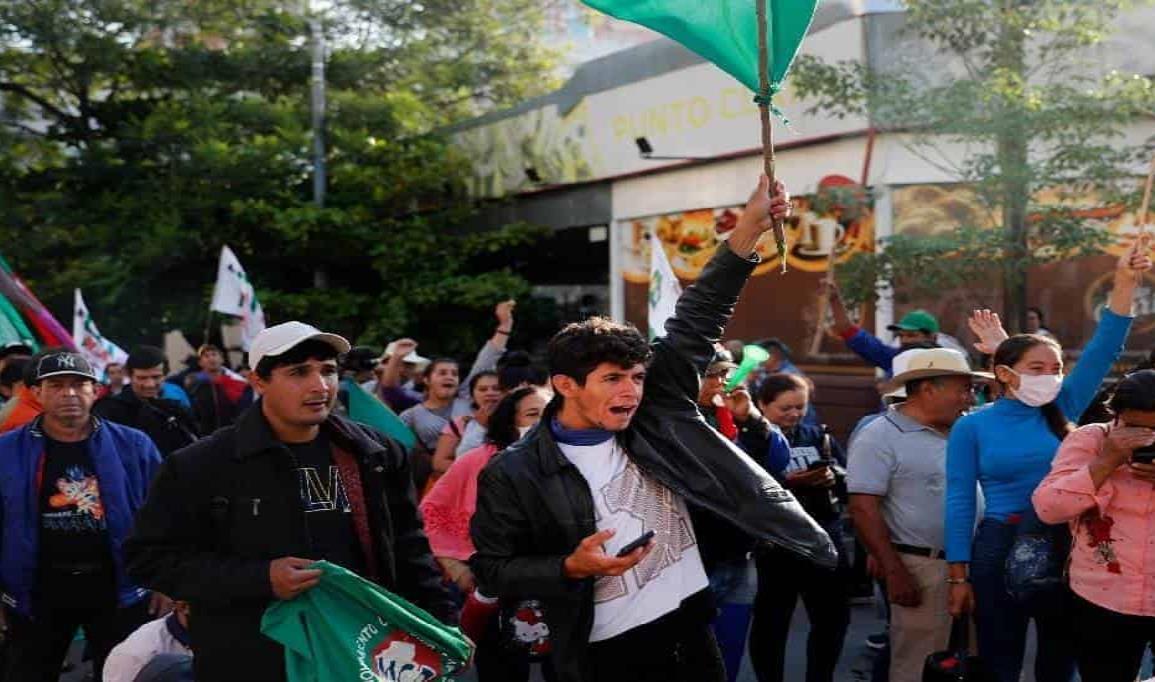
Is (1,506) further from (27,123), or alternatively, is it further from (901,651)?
(27,123)

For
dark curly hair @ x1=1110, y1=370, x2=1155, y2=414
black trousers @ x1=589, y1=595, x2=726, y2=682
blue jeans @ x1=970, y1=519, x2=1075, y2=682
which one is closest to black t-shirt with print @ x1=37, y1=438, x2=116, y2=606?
black trousers @ x1=589, y1=595, x2=726, y2=682

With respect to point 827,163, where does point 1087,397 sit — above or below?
below

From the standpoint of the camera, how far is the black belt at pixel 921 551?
19.7 ft

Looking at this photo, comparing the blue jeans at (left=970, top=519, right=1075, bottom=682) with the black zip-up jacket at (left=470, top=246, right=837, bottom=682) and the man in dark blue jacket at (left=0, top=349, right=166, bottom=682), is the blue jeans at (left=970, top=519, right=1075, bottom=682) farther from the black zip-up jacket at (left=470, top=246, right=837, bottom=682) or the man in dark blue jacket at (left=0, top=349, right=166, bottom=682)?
the man in dark blue jacket at (left=0, top=349, right=166, bottom=682)

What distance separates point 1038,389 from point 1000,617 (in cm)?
89

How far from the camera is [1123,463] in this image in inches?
194

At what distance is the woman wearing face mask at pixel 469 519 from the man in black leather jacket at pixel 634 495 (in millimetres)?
2082

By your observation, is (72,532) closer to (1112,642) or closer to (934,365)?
(934,365)

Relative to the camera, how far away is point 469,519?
606cm

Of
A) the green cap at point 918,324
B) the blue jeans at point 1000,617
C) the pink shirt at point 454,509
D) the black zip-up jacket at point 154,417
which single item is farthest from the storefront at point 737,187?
the blue jeans at point 1000,617

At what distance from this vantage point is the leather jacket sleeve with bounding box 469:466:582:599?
3828mm

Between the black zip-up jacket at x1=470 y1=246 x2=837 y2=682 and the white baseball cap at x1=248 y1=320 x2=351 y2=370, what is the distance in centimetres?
68

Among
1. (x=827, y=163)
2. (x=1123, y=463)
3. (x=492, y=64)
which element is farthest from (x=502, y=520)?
(x=492, y=64)

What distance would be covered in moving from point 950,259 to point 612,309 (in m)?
9.00
